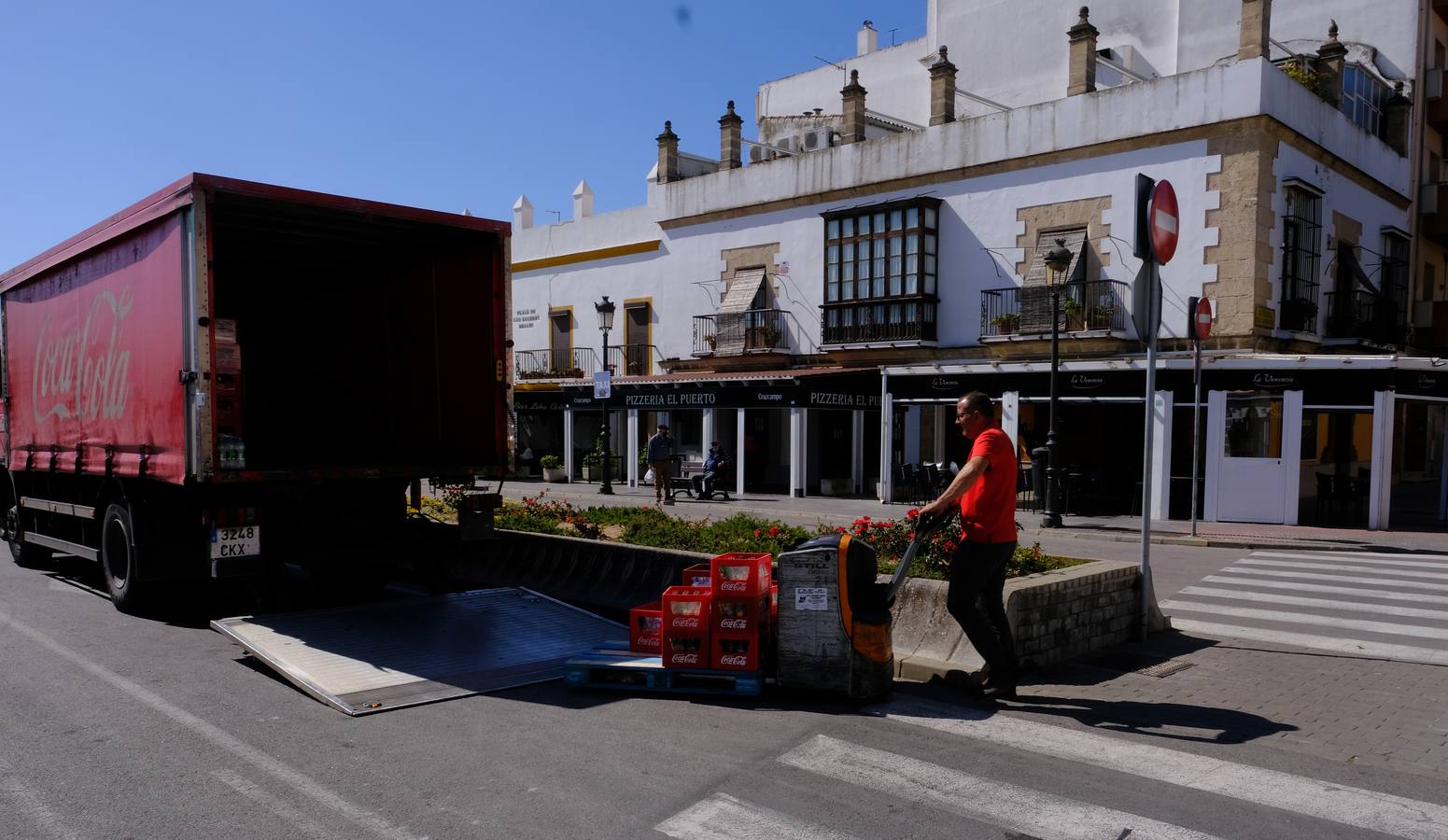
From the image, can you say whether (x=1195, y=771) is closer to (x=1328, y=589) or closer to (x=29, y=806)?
(x=29, y=806)

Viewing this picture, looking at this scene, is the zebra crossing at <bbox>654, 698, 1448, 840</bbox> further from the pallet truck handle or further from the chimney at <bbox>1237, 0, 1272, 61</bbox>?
the chimney at <bbox>1237, 0, 1272, 61</bbox>

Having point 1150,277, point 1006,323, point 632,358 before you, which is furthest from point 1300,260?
point 632,358

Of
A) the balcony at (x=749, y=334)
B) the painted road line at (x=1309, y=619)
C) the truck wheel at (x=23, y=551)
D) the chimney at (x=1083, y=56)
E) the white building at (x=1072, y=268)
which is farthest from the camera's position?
the balcony at (x=749, y=334)

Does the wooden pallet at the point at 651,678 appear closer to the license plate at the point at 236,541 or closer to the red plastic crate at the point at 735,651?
the red plastic crate at the point at 735,651

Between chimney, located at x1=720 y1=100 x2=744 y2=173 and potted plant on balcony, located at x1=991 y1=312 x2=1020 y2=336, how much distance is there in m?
9.79

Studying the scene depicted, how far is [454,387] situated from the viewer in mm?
9898

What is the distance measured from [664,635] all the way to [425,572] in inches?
142

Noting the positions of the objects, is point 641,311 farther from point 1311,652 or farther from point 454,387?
point 1311,652

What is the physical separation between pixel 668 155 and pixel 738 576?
2544 cm

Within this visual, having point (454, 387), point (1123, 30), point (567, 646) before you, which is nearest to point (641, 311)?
point (1123, 30)

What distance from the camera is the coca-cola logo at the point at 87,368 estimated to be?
8820 millimetres

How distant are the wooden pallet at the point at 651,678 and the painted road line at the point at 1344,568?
9.87 m

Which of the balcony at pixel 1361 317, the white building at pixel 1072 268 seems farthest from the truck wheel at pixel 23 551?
the balcony at pixel 1361 317

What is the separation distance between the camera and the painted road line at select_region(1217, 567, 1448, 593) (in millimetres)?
11680
